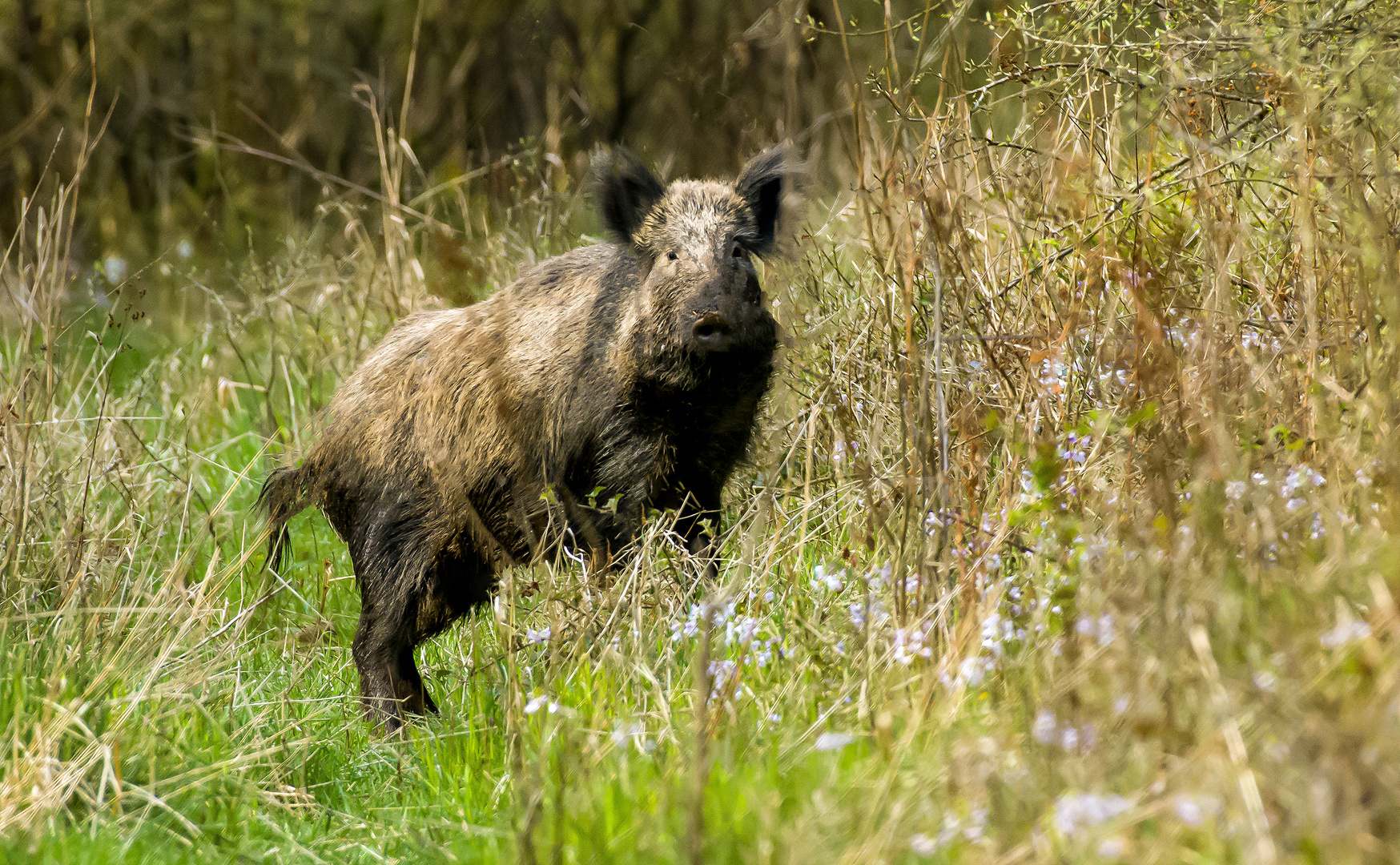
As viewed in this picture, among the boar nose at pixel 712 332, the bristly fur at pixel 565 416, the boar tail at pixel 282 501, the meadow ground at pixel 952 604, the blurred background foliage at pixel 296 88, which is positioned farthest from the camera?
the blurred background foliage at pixel 296 88

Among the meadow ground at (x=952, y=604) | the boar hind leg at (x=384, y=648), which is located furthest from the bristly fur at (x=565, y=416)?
Result: the meadow ground at (x=952, y=604)

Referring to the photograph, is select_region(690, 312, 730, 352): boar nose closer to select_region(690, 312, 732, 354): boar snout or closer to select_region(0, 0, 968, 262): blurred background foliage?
select_region(690, 312, 732, 354): boar snout

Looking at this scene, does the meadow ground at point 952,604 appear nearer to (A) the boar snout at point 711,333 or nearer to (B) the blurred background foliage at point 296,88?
(A) the boar snout at point 711,333

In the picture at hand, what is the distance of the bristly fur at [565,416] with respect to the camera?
14.5 feet

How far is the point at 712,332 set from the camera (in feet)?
14.0

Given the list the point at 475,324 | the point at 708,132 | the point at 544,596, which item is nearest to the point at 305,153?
the point at 708,132

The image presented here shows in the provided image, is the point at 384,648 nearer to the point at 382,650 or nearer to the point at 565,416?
the point at 382,650

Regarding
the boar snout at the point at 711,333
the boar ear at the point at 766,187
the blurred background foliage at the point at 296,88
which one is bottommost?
the blurred background foliage at the point at 296,88

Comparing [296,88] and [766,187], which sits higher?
[766,187]

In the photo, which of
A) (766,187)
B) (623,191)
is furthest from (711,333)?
(766,187)

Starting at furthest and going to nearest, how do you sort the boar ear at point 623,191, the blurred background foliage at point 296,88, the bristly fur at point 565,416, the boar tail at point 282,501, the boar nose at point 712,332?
the blurred background foliage at point 296,88, the boar tail at point 282,501, the boar ear at point 623,191, the bristly fur at point 565,416, the boar nose at point 712,332

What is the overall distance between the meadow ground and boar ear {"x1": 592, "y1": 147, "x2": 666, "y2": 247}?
69cm

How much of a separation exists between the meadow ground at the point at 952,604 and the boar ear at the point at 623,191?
691 mm

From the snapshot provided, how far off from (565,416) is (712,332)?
63 cm
